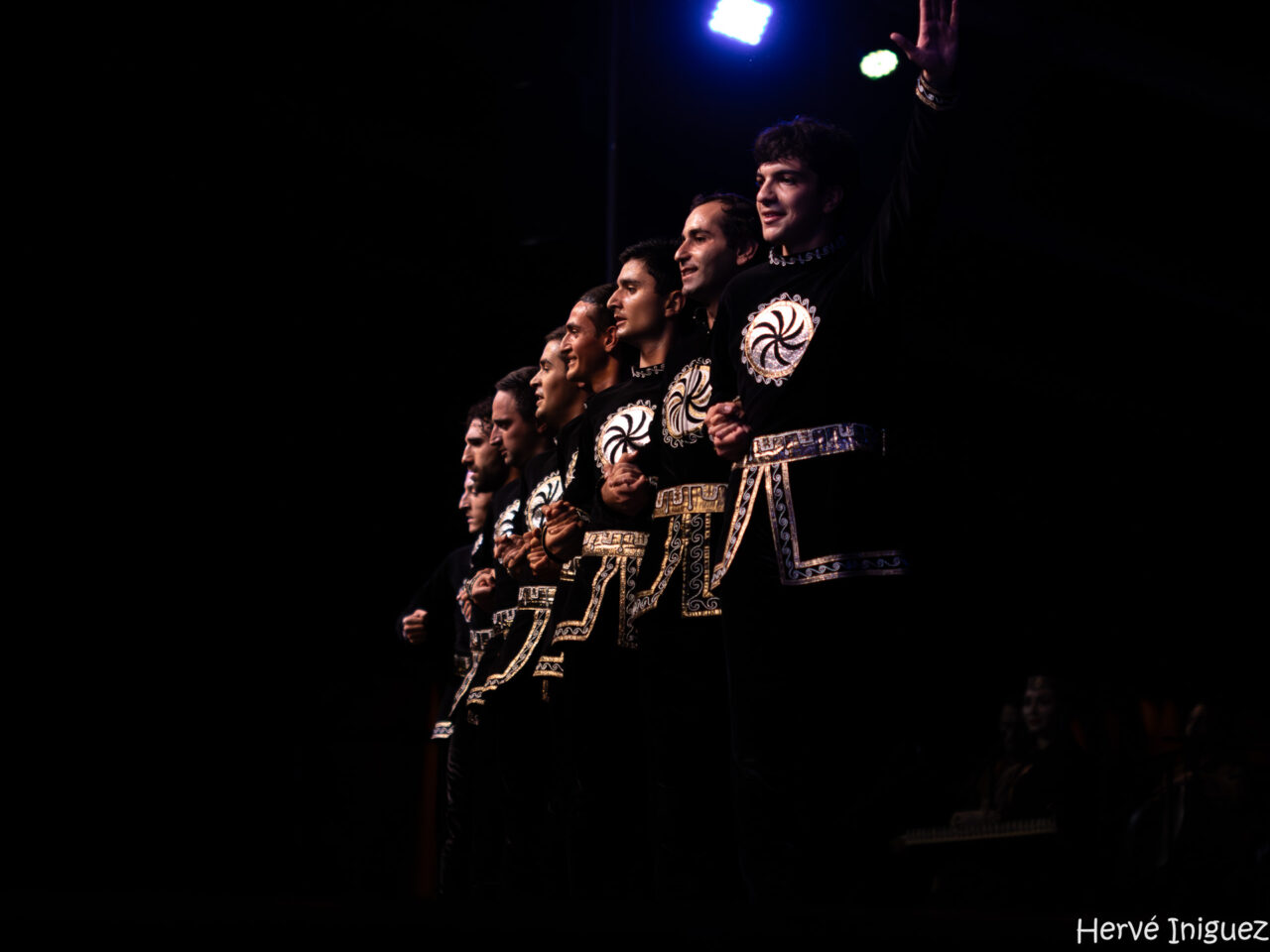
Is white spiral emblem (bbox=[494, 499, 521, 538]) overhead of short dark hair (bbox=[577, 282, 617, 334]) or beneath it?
beneath

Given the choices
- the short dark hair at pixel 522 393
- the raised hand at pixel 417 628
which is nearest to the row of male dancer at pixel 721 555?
the short dark hair at pixel 522 393

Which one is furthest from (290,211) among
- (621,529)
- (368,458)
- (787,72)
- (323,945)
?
(323,945)

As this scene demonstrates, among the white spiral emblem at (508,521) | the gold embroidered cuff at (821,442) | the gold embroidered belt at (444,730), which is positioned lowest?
the gold embroidered belt at (444,730)

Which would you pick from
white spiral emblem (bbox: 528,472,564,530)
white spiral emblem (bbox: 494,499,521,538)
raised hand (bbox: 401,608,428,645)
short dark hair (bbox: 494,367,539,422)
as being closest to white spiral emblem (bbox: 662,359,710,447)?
white spiral emblem (bbox: 528,472,564,530)

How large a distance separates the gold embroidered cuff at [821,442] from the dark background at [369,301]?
2.50 metres

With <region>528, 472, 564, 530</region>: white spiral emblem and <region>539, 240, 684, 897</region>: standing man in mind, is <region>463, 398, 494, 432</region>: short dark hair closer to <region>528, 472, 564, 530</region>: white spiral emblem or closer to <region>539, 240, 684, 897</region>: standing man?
<region>528, 472, 564, 530</region>: white spiral emblem

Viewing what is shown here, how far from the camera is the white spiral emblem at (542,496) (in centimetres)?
371

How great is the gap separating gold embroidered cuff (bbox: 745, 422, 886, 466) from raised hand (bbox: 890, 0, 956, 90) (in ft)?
2.09

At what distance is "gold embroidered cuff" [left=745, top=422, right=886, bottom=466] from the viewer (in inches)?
92.4

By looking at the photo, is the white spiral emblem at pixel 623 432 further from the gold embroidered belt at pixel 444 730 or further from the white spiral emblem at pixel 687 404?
the gold embroidered belt at pixel 444 730

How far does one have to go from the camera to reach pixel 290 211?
6.59 meters

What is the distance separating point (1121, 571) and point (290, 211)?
5.86 meters

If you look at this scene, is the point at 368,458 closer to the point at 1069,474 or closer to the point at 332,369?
the point at 332,369

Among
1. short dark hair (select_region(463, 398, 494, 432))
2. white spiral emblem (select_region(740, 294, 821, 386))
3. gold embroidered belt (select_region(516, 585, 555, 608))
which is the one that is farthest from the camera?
short dark hair (select_region(463, 398, 494, 432))
